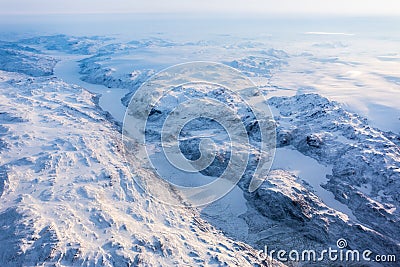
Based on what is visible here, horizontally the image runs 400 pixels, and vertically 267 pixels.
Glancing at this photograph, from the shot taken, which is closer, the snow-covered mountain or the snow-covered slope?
the snow-covered slope

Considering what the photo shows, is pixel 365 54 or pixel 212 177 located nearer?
pixel 212 177

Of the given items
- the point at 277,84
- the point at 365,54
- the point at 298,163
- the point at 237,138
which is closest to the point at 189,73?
the point at 277,84

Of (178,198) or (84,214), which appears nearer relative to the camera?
(84,214)

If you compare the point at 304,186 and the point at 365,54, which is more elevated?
the point at 365,54

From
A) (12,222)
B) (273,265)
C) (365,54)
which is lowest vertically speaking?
(273,265)

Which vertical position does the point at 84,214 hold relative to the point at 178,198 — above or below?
above

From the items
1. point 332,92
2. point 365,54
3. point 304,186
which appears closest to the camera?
point 304,186

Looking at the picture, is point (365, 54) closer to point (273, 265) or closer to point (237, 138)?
point (237, 138)

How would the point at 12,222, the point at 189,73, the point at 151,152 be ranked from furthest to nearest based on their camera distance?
the point at 189,73 → the point at 151,152 → the point at 12,222
